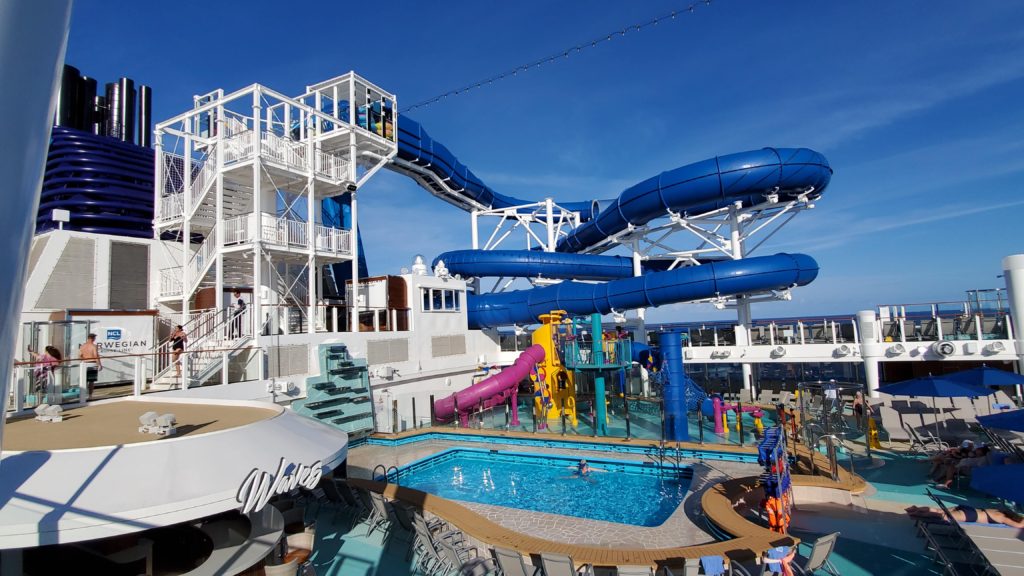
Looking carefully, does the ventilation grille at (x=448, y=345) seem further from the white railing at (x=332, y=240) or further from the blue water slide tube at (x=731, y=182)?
the blue water slide tube at (x=731, y=182)

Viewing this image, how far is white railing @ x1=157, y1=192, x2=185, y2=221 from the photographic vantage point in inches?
715

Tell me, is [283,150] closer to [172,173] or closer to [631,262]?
[172,173]

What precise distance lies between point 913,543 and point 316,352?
1435 centimetres

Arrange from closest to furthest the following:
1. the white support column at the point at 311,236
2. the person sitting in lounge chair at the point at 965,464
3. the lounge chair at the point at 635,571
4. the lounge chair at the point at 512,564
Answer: the lounge chair at the point at 635,571, the lounge chair at the point at 512,564, the person sitting in lounge chair at the point at 965,464, the white support column at the point at 311,236

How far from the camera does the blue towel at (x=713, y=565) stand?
625cm

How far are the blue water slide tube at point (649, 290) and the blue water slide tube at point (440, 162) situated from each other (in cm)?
619

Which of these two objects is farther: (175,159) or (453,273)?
(453,273)

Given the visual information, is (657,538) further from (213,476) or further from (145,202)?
(145,202)

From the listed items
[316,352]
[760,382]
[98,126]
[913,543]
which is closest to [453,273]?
[316,352]

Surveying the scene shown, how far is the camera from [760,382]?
21.1 meters

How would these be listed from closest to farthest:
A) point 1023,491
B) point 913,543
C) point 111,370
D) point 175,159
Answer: point 1023,491, point 913,543, point 111,370, point 175,159

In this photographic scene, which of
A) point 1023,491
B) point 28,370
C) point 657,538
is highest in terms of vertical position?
point 28,370

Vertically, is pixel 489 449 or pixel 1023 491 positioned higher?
pixel 1023 491

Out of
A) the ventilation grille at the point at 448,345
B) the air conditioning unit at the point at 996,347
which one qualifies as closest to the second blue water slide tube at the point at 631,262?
→ the ventilation grille at the point at 448,345
